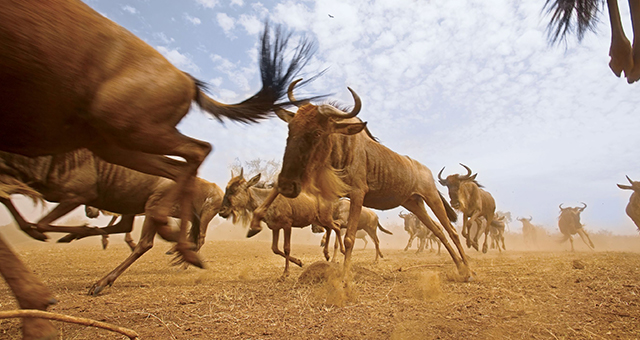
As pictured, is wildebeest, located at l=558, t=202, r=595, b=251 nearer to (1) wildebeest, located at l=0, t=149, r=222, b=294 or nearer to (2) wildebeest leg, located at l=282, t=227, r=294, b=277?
(2) wildebeest leg, located at l=282, t=227, r=294, b=277

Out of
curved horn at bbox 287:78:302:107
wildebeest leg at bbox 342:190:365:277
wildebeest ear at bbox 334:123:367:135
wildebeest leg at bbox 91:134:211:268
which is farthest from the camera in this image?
wildebeest leg at bbox 342:190:365:277

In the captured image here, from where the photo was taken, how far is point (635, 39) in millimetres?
2107

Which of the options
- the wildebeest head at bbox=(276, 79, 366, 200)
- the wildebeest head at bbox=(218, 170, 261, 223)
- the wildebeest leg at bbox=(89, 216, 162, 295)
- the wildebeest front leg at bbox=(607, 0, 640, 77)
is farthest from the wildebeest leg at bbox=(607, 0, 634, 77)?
the wildebeest head at bbox=(218, 170, 261, 223)

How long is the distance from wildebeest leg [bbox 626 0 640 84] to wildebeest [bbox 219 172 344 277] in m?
5.70

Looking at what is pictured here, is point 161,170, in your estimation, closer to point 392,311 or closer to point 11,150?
point 11,150

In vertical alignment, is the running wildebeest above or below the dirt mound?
above

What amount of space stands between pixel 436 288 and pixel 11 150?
375 centimetres

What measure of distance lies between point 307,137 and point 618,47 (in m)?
2.71

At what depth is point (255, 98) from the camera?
9.50 feet

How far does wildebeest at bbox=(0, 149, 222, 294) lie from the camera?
3.77m

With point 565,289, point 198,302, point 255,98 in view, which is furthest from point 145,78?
point 565,289

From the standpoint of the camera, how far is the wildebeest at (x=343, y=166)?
12.3 ft

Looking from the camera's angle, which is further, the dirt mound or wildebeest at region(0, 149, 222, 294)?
the dirt mound

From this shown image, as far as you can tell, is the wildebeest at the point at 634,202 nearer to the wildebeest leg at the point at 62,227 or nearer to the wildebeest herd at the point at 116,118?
the wildebeest herd at the point at 116,118
